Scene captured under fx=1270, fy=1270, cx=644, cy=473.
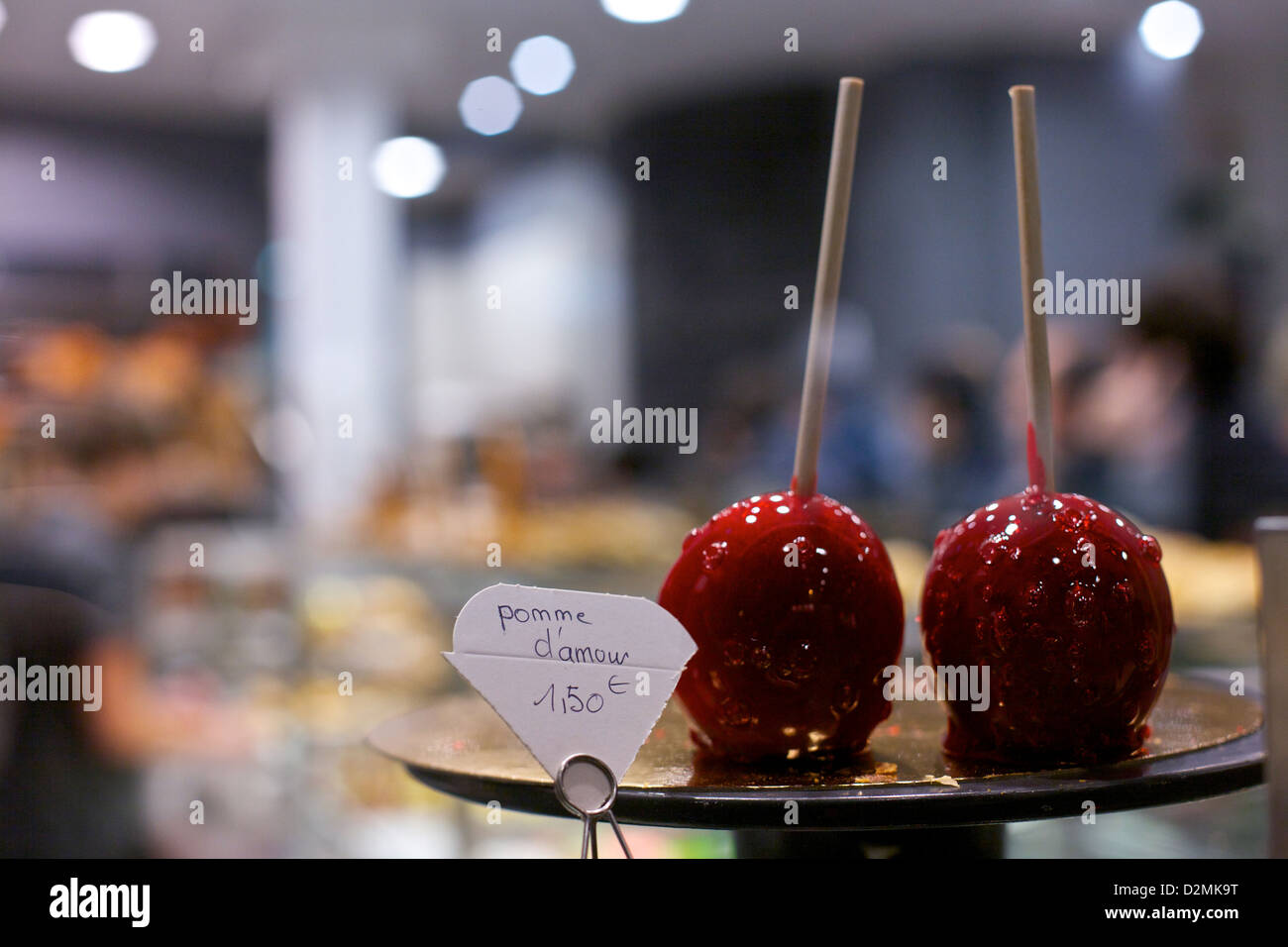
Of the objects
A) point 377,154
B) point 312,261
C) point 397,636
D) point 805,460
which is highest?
point 377,154

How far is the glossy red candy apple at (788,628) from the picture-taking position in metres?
0.78

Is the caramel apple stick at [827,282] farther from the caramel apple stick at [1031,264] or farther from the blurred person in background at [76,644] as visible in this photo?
the blurred person in background at [76,644]

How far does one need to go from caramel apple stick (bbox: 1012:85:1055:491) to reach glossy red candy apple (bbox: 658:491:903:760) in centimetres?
13

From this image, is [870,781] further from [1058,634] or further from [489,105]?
[489,105]

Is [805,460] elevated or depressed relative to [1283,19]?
depressed

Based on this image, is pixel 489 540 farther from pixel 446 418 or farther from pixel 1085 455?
pixel 446 418

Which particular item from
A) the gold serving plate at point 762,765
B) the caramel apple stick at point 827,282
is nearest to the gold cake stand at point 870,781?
the gold serving plate at point 762,765

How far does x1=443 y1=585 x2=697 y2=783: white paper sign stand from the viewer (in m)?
0.69

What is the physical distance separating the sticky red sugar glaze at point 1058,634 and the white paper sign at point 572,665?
197 millimetres

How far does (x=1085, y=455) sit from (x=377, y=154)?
3.54 m

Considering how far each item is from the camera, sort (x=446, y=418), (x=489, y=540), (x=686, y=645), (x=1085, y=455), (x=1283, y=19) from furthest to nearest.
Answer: (x=446, y=418) → (x=1283, y=19) → (x=489, y=540) → (x=1085, y=455) → (x=686, y=645)

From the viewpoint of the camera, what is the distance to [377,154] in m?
5.33

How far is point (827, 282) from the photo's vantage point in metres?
0.81

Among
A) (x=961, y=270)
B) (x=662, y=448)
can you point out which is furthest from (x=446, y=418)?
(x=961, y=270)
